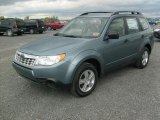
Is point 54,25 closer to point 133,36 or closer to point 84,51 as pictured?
point 133,36

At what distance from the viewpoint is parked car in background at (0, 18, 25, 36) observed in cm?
2214

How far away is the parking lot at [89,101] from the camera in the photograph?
3.84 m

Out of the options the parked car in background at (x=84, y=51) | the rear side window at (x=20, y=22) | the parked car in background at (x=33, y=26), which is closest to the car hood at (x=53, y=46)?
the parked car in background at (x=84, y=51)

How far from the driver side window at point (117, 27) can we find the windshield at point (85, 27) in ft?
0.67

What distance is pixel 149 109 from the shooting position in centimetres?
405

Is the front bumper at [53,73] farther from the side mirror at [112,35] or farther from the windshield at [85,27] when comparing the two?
the side mirror at [112,35]

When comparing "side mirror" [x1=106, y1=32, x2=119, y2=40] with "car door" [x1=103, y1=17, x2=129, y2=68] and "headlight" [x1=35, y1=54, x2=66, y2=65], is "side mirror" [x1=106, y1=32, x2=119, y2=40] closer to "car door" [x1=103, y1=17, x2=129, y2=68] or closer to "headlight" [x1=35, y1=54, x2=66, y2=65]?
"car door" [x1=103, y1=17, x2=129, y2=68]

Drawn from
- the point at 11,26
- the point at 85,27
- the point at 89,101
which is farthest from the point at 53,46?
the point at 11,26

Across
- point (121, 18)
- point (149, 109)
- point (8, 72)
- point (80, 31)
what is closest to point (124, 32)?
point (121, 18)

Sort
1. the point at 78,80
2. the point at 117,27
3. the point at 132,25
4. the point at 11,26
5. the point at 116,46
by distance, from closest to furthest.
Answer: the point at 78,80 → the point at 116,46 → the point at 117,27 → the point at 132,25 → the point at 11,26

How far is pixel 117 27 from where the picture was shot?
18.2 feet

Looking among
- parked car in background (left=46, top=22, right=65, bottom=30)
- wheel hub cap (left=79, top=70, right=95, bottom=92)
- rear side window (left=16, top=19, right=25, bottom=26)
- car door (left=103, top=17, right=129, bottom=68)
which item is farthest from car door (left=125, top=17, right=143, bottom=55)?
parked car in background (left=46, top=22, right=65, bottom=30)

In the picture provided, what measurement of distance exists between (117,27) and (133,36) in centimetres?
75

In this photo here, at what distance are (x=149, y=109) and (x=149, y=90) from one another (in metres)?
1.04
